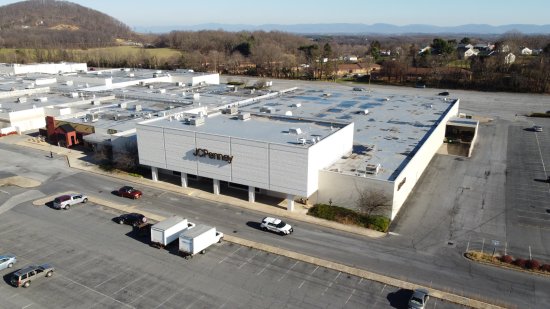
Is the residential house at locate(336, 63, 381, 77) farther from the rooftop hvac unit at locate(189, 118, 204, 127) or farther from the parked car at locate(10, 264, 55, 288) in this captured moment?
the parked car at locate(10, 264, 55, 288)

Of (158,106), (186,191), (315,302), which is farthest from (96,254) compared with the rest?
(158,106)

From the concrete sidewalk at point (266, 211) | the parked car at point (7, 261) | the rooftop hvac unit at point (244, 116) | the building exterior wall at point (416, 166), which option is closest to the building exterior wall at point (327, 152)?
the concrete sidewalk at point (266, 211)

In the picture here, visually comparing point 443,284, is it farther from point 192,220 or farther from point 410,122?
point 410,122

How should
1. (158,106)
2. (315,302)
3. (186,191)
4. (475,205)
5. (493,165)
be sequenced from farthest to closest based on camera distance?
(158,106) < (493,165) < (186,191) < (475,205) < (315,302)

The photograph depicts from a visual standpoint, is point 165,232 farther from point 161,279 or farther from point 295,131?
point 295,131

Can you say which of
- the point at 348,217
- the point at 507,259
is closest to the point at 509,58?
the point at 348,217

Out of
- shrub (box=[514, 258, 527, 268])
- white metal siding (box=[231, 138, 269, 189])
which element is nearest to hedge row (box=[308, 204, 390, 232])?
white metal siding (box=[231, 138, 269, 189])

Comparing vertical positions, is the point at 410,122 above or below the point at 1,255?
above
